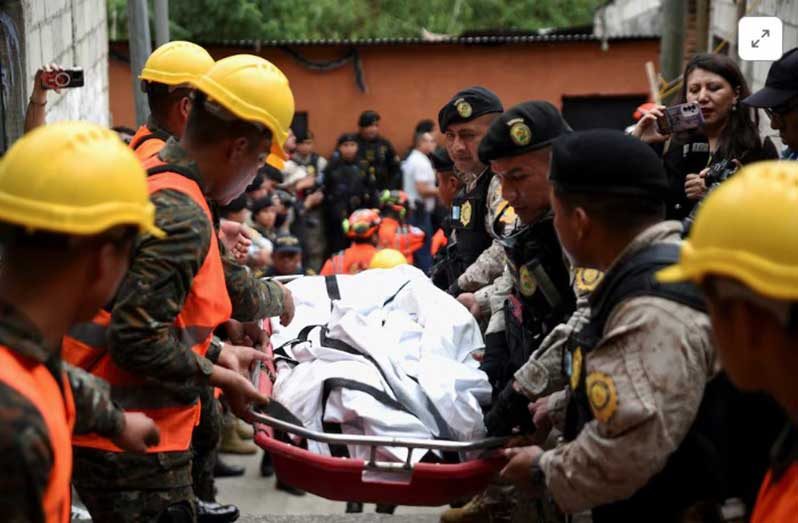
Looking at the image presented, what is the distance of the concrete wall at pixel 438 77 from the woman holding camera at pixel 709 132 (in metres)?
9.73

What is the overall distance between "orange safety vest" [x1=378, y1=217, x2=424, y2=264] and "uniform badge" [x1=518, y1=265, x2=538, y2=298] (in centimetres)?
527

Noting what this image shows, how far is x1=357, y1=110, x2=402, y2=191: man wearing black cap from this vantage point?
12.9 m

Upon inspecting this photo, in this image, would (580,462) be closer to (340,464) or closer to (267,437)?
(340,464)

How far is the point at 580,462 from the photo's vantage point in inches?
109

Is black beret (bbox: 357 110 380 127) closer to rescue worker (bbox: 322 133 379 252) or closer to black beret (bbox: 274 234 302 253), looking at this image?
rescue worker (bbox: 322 133 379 252)

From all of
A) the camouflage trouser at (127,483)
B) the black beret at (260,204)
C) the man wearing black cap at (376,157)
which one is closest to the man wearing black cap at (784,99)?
the camouflage trouser at (127,483)

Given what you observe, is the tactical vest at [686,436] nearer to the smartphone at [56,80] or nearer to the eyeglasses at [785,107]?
the eyeglasses at [785,107]

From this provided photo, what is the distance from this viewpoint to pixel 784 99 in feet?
14.4

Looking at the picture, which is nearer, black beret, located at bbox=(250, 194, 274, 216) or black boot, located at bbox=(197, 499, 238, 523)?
black boot, located at bbox=(197, 499, 238, 523)

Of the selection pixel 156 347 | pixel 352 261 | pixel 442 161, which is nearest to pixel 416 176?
pixel 352 261

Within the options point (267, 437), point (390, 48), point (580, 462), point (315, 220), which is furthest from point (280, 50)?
point (580, 462)

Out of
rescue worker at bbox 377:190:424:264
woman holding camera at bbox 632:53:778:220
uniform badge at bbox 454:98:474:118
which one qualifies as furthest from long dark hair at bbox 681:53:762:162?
rescue worker at bbox 377:190:424:264

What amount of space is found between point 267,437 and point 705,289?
195 centimetres

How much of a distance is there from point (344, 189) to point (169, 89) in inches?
315
